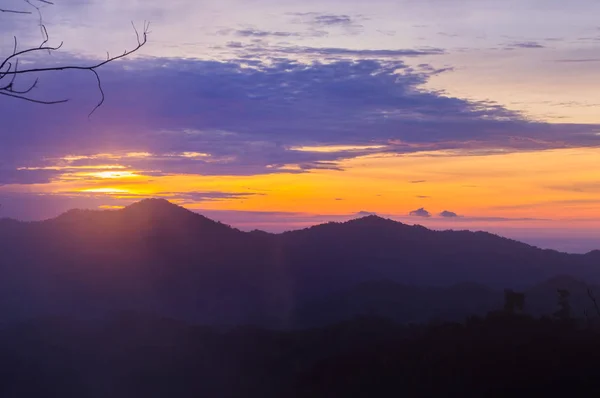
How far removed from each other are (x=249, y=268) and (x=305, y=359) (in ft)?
296

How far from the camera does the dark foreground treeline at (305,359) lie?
33.7 metres

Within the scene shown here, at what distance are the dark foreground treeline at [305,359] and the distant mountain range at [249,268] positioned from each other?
35654 mm

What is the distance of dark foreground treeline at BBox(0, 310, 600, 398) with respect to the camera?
111 ft

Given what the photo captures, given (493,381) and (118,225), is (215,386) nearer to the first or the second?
(493,381)

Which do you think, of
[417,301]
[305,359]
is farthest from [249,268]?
[305,359]

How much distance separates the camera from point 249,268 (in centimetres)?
15338

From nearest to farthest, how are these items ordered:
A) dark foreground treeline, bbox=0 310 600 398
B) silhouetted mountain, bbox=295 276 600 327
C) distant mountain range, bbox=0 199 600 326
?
dark foreground treeline, bbox=0 310 600 398
silhouetted mountain, bbox=295 276 600 327
distant mountain range, bbox=0 199 600 326

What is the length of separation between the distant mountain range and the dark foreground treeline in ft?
117

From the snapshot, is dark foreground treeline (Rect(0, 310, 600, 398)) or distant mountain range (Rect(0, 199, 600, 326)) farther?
distant mountain range (Rect(0, 199, 600, 326))

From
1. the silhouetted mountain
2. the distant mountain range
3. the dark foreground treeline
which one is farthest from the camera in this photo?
the distant mountain range

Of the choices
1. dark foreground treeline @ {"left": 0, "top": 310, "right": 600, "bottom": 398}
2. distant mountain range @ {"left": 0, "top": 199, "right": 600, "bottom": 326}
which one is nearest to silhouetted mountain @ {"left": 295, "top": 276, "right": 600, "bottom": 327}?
distant mountain range @ {"left": 0, "top": 199, "right": 600, "bottom": 326}

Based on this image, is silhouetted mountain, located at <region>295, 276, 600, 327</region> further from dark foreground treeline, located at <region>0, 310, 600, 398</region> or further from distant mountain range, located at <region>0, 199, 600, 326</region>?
dark foreground treeline, located at <region>0, 310, 600, 398</region>

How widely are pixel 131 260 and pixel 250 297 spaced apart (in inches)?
1077

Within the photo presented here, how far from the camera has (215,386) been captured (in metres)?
56.5
